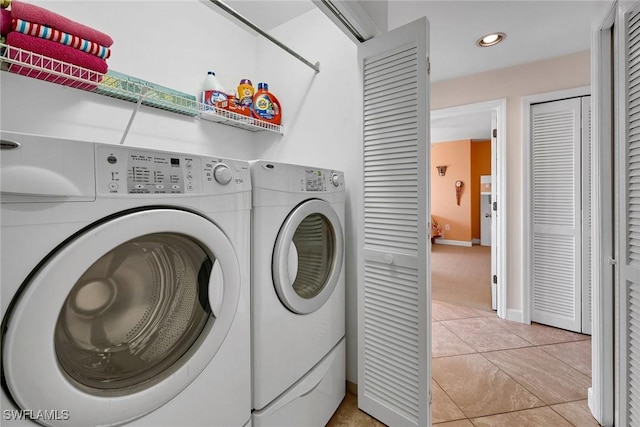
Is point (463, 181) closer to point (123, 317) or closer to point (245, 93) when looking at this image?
point (245, 93)

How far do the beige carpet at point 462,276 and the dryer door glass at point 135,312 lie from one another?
119 inches

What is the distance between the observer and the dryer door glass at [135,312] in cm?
68

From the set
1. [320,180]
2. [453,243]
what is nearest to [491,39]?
[320,180]

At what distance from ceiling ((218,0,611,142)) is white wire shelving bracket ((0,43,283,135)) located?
77cm

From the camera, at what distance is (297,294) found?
4.11ft

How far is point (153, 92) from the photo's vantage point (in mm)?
1489

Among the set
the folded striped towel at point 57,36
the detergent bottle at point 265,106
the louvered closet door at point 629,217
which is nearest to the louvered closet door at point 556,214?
the louvered closet door at point 629,217

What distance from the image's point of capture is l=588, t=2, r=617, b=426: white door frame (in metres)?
1.37

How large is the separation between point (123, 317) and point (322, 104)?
157cm

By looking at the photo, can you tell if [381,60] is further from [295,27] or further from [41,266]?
[41,266]

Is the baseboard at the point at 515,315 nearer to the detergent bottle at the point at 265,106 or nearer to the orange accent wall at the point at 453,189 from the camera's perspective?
the detergent bottle at the point at 265,106

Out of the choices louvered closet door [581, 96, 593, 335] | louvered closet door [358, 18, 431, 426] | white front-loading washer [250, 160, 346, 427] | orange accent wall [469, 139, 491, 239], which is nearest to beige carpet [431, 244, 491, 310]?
louvered closet door [581, 96, 593, 335]

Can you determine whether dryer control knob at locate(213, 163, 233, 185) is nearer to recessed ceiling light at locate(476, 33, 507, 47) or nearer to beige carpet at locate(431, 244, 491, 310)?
recessed ceiling light at locate(476, 33, 507, 47)

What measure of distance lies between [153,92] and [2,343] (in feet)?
4.29
